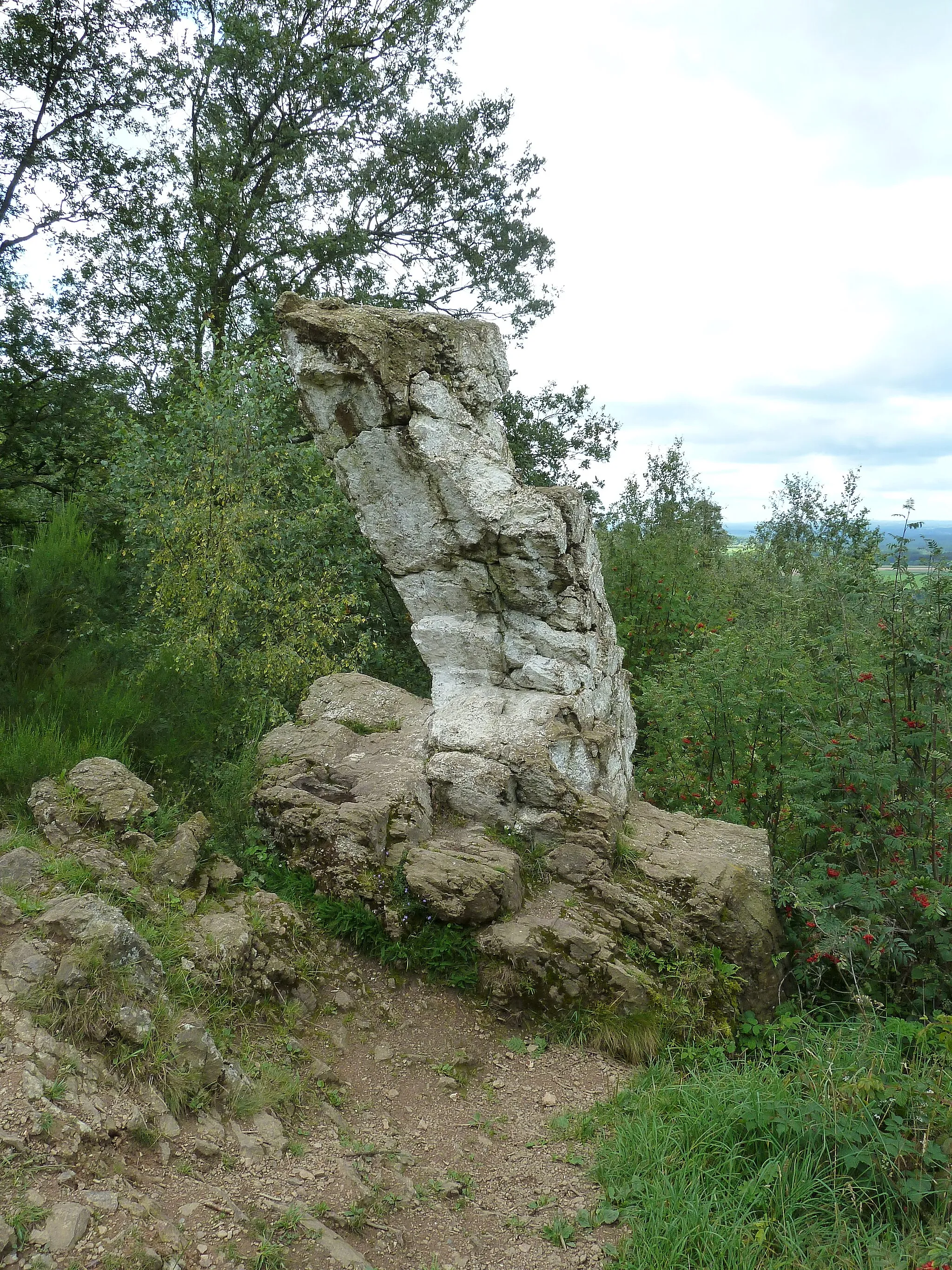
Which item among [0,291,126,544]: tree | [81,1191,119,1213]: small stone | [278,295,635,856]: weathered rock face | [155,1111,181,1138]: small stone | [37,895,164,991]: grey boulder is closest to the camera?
[81,1191,119,1213]: small stone

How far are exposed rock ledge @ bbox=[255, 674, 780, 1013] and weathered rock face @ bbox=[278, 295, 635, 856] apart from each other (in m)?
0.41

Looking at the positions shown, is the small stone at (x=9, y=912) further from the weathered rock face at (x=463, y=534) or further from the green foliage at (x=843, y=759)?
the green foliage at (x=843, y=759)

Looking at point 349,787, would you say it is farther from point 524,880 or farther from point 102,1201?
point 102,1201

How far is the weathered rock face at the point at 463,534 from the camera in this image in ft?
19.3

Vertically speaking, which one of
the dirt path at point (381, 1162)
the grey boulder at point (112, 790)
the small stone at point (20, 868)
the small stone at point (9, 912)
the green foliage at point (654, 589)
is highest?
the green foliage at point (654, 589)

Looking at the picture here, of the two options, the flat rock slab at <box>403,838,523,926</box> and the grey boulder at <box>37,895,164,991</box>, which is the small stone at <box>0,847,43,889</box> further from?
the flat rock slab at <box>403,838,523,926</box>

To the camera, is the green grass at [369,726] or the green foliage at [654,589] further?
the green foliage at [654,589]

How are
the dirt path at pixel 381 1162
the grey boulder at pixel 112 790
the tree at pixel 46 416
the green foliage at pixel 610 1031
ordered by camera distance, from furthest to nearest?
the tree at pixel 46 416, the grey boulder at pixel 112 790, the green foliage at pixel 610 1031, the dirt path at pixel 381 1162

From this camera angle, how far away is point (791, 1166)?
3283mm

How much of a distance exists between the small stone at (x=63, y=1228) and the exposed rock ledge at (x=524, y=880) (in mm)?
2341

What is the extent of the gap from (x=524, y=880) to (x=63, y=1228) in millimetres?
3102

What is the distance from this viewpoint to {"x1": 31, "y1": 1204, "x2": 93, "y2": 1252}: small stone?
257cm

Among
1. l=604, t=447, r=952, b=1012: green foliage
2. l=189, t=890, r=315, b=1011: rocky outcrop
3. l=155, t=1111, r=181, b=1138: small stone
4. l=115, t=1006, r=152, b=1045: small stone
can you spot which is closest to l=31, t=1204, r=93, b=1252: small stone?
l=155, t=1111, r=181, b=1138: small stone

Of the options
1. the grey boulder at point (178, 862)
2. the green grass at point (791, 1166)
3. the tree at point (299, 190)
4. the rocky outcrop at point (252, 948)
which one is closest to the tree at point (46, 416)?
the tree at point (299, 190)
